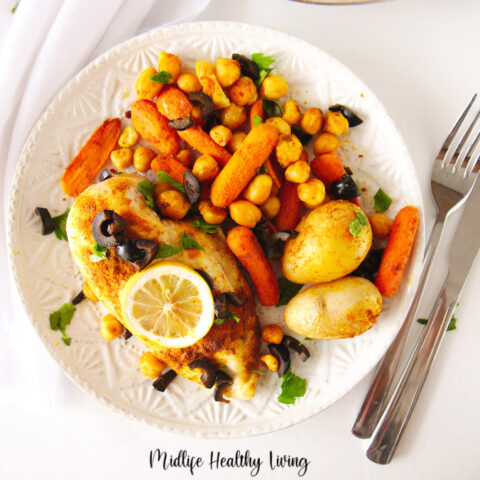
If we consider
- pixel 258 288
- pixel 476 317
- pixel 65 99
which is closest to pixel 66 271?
pixel 65 99

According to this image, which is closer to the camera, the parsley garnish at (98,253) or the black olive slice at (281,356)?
the parsley garnish at (98,253)

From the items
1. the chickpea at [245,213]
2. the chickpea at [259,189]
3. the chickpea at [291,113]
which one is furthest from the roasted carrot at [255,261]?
the chickpea at [291,113]

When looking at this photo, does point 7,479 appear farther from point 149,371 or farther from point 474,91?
point 474,91

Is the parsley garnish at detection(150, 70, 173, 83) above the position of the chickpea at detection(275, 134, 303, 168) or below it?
above

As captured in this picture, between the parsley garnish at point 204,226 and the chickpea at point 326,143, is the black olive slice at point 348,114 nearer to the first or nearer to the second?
the chickpea at point 326,143

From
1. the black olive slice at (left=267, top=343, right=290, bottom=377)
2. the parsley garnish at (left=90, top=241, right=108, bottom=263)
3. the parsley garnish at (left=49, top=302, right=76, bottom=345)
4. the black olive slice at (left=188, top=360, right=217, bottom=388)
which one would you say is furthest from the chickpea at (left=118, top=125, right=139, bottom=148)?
the black olive slice at (left=267, top=343, right=290, bottom=377)

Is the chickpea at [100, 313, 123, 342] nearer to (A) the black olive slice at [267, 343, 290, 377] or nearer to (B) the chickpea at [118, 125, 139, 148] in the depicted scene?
(A) the black olive slice at [267, 343, 290, 377]
